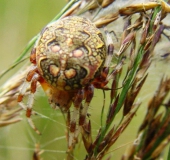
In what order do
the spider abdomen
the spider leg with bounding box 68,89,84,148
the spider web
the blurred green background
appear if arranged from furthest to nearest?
1. the spider web
2. the blurred green background
3. the spider abdomen
4. the spider leg with bounding box 68,89,84,148

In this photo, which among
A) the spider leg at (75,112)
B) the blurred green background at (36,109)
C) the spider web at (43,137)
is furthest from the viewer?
the spider web at (43,137)

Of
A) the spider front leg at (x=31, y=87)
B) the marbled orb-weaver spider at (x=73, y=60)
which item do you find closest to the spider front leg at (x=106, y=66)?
the marbled orb-weaver spider at (x=73, y=60)

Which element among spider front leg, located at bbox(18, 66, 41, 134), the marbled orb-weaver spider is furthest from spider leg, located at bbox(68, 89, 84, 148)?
spider front leg, located at bbox(18, 66, 41, 134)

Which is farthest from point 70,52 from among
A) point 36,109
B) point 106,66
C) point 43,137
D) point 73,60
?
point 43,137

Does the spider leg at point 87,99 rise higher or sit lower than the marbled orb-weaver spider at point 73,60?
lower

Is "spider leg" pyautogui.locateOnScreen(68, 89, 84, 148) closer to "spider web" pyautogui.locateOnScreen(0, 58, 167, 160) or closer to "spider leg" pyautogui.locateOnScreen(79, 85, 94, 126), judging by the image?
"spider leg" pyautogui.locateOnScreen(79, 85, 94, 126)

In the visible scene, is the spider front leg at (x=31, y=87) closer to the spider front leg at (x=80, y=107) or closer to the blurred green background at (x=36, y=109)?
the blurred green background at (x=36, y=109)

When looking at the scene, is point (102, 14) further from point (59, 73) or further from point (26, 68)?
point (26, 68)

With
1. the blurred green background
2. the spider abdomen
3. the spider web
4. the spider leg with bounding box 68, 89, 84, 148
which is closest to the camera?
the spider leg with bounding box 68, 89, 84, 148
